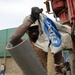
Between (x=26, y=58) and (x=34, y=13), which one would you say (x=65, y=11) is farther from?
(x=26, y=58)

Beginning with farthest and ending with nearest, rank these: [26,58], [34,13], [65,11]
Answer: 1. [65,11]
2. [34,13]
3. [26,58]

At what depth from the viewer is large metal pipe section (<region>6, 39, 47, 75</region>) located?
2416 mm

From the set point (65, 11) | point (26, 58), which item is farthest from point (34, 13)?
point (65, 11)

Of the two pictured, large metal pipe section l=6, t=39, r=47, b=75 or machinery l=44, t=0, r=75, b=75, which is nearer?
large metal pipe section l=6, t=39, r=47, b=75

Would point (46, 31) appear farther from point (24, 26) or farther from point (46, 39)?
point (24, 26)

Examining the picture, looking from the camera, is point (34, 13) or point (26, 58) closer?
point (26, 58)

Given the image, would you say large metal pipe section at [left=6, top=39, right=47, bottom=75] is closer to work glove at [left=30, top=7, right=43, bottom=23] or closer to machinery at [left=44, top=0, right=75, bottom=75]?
work glove at [left=30, top=7, right=43, bottom=23]

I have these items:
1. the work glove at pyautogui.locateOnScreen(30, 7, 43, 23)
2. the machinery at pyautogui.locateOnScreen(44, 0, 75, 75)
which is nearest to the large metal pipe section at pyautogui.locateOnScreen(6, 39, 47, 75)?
the work glove at pyautogui.locateOnScreen(30, 7, 43, 23)

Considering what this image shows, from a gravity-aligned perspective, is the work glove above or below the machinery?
above

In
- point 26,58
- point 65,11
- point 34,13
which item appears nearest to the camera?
point 26,58

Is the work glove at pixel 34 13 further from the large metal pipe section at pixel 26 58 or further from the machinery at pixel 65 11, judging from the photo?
the machinery at pixel 65 11

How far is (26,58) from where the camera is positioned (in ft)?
7.97

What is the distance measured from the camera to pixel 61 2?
3990mm

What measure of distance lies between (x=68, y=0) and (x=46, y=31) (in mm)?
979
